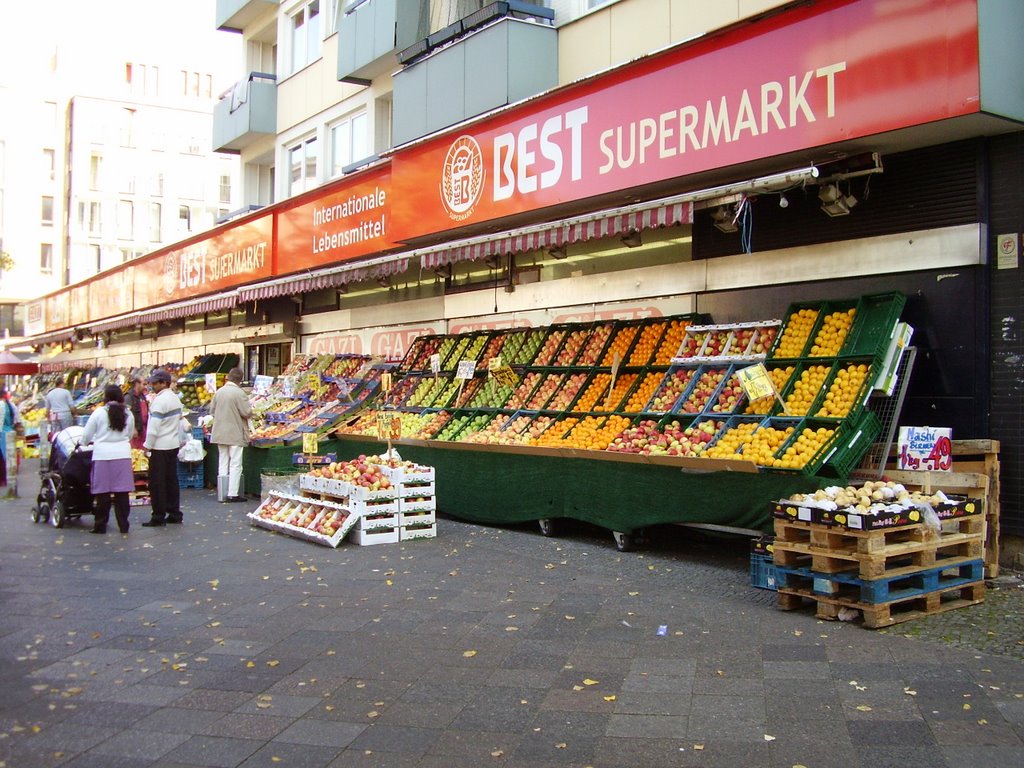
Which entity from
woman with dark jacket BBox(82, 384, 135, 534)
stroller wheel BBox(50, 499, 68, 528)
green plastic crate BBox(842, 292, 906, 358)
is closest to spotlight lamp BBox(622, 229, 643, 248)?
green plastic crate BBox(842, 292, 906, 358)

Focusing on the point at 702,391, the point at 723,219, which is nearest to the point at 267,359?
the point at 723,219

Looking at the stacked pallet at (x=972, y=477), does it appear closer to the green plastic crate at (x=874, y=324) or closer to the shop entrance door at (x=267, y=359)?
the green plastic crate at (x=874, y=324)

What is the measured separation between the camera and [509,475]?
10.3 m

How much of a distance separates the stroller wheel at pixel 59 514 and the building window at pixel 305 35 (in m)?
13.7

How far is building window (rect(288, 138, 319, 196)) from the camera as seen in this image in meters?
21.3

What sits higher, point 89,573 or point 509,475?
point 509,475

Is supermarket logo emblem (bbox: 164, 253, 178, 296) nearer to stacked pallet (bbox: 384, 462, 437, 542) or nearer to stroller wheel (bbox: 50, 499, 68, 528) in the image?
stroller wheel (bbox: 50, 499, 68, 528)

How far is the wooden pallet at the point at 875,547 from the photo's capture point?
19.9 ft

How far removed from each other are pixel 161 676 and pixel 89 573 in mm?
3455

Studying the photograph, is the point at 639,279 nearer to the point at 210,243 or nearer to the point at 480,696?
the point at 480,696

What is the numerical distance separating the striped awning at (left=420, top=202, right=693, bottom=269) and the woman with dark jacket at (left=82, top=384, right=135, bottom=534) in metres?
4.80

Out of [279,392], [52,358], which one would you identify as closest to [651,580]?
[279,392]

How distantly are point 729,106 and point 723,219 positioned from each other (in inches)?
49.7

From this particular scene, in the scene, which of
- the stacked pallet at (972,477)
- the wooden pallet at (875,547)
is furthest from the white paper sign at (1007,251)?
the wooden pallet at (875,547)
